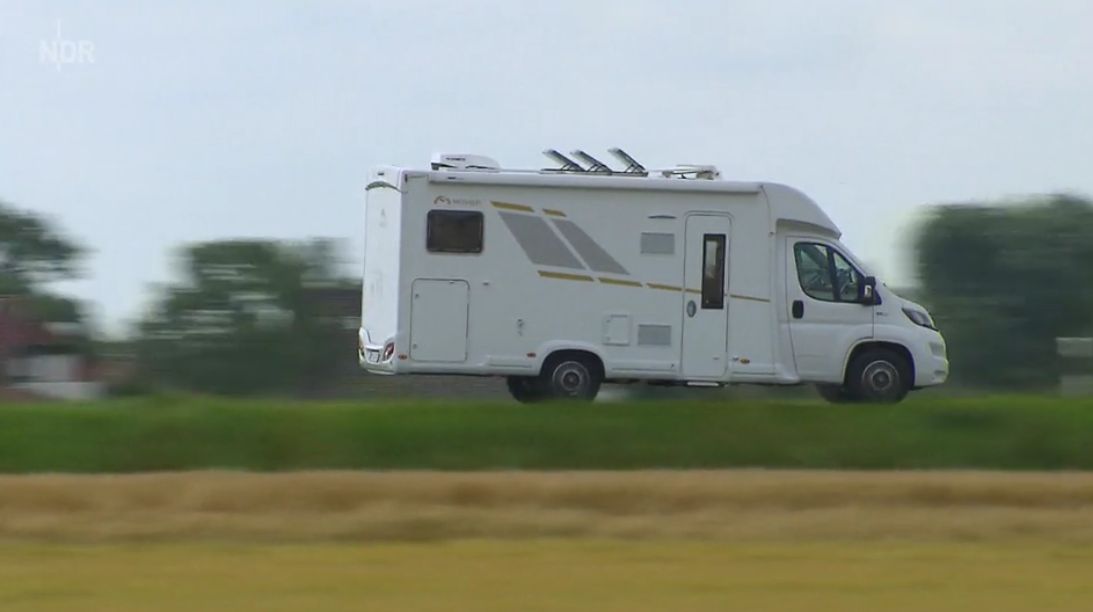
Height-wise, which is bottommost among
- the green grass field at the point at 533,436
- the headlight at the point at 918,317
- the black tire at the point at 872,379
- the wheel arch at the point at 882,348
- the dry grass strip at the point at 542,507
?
the dry grass strip at the point at 542,507

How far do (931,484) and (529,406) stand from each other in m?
3.94

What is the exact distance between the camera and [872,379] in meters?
18.8

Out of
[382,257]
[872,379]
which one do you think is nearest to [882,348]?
[872,379]

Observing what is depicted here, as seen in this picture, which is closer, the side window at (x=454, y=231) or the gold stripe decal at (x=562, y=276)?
the side window at (x=454, y=231)

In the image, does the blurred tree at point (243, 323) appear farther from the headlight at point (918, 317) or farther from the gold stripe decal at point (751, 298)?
the headlight at point (918, 317)

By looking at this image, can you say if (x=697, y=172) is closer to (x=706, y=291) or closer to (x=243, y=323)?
(x=706, y=291)

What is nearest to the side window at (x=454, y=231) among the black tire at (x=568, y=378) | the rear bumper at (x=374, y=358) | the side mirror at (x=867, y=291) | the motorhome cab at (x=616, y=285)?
the motorhome cab at (x=616, y=285)

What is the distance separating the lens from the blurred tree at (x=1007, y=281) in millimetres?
32438

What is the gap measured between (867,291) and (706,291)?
175 cm

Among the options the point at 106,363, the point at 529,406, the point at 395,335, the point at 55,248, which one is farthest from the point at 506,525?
the point at 55,248

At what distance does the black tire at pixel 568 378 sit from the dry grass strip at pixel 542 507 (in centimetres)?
266

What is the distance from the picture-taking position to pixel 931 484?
15.3 m

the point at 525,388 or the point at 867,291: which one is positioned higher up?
the point at 867,291

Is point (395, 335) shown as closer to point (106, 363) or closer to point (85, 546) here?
point (85, 546)
